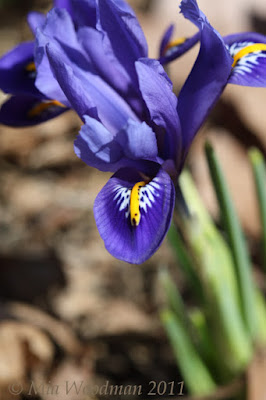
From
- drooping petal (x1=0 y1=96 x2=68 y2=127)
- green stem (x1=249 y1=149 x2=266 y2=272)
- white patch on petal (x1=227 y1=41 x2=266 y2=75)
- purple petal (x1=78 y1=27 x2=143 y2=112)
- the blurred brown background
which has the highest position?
white patch on petal (x1=227 y1=41 x2=266 y2=75)

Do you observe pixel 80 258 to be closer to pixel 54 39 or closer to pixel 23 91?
pixel 23 91

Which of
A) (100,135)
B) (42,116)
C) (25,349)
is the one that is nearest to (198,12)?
(100,135)

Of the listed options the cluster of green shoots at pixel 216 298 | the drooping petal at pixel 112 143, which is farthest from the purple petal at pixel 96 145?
the cluster of green shoots at pixel 216 298

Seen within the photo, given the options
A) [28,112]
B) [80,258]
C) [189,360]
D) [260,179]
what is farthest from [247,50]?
[80,258]

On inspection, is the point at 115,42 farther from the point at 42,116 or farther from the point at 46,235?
the point at 46,235

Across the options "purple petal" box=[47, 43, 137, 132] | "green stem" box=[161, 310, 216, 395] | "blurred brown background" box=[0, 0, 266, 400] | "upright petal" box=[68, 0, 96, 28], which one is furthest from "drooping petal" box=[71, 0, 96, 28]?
"blurred brown background" box=[0, 0, 266, 400]

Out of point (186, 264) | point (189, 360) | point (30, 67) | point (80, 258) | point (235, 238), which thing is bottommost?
point (80, 258)

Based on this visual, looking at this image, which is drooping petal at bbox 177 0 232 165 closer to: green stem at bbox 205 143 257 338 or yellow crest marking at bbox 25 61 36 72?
green stem at bbox 205 143 257 338
